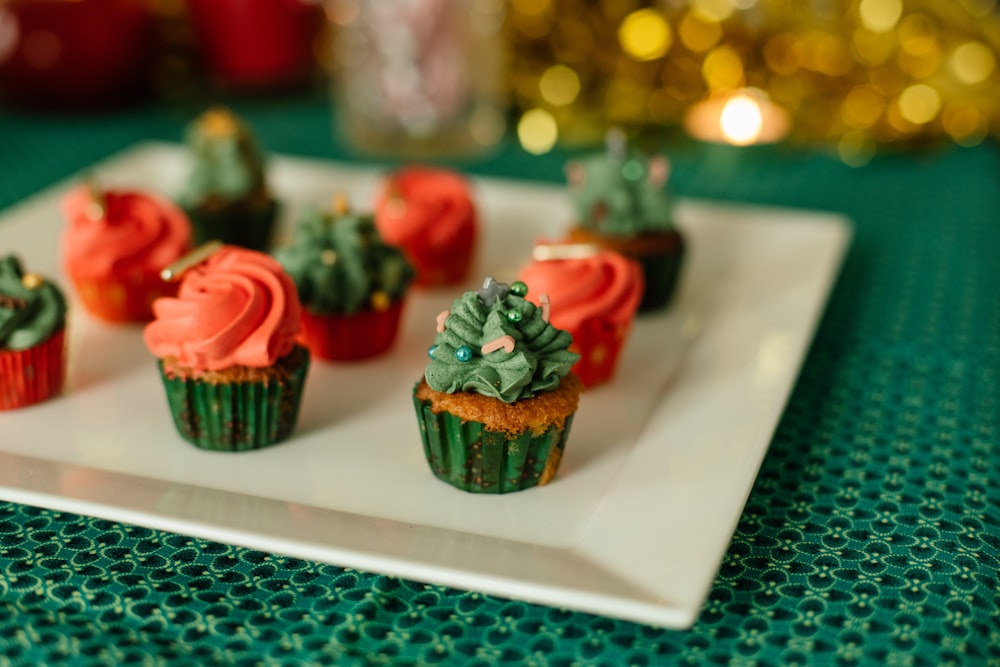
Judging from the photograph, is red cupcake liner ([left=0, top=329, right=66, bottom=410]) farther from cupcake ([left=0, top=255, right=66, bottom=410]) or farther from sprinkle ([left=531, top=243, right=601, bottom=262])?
sprinkle ([left=531, top=243, right=601, bottom=262])

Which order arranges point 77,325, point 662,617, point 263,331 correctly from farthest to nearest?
point 77,325, point 263,331, point 662,617

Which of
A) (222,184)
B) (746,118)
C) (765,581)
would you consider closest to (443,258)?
(222,184)

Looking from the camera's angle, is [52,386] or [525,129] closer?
[52,386]

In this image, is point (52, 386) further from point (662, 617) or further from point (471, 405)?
point (662, 617)

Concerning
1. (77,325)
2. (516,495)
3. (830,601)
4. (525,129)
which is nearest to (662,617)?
(830,601)

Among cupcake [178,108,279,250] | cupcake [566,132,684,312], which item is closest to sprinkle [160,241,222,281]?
cupcake [178,108,279,250]

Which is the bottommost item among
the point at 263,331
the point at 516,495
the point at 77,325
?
the point at 77,325
